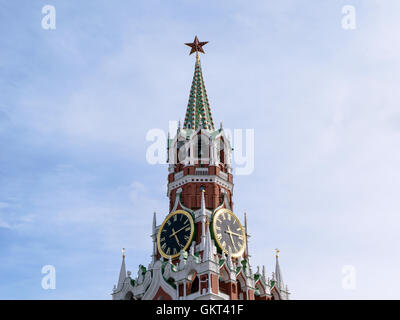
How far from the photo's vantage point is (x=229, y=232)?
7519cm

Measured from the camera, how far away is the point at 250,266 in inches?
2921

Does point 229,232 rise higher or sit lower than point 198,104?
lower

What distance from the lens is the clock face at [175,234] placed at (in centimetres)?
7375

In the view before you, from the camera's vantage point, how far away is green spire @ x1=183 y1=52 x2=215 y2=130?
83.5 metres

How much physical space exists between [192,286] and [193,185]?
1311 centimetres

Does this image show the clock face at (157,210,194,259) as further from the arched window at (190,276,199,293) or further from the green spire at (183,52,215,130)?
the green spire at (183,52,215,130)

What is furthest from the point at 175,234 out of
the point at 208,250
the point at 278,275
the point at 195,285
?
the point at 278,275

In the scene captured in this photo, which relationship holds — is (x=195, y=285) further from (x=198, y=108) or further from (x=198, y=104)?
(x=198, y=104)

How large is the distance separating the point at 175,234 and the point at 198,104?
1874cm

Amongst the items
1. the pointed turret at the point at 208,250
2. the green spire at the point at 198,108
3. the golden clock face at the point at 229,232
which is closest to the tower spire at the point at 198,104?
the green spire at the point at 198,108
